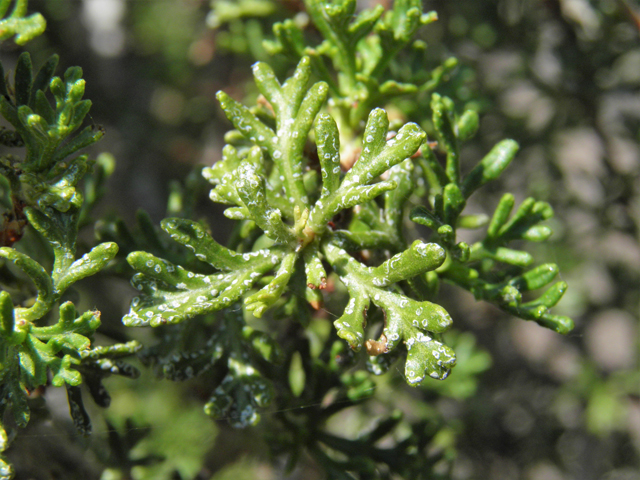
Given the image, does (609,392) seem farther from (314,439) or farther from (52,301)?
(52,301)

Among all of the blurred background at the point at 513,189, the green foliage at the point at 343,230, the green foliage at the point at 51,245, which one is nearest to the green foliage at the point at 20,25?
the green foliage at the point at 51,245

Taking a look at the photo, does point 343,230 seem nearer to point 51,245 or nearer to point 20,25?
point 51,245

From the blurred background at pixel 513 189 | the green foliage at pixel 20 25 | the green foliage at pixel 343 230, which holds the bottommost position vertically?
the blurred background at pixel 513 189

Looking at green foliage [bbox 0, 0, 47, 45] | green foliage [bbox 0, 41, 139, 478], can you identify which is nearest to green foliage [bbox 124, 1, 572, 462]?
green foliage [bbox 0, 41, 139, 478]

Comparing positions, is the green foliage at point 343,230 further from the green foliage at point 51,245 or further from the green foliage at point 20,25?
the green foliage at point 20,25

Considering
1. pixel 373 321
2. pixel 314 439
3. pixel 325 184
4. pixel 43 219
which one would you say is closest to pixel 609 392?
pixel 314 439

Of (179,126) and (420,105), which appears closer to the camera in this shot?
(420,105)

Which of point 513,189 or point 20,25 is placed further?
point 513,189

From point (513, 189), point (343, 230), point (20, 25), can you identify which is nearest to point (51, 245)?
point (20, 25)

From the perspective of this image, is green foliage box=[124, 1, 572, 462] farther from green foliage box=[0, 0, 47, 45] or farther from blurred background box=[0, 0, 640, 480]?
blurred background box=[0, 0, 640, 480]
